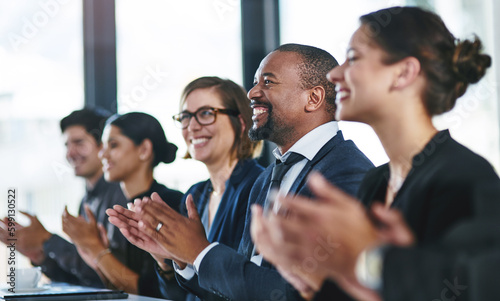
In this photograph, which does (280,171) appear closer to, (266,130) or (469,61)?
(266,130)

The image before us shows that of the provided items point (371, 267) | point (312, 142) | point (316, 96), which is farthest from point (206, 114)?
point (371, 267)

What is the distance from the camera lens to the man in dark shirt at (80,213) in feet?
11.0

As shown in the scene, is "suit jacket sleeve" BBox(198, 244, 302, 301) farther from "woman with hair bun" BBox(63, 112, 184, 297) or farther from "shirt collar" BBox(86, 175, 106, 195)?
"shirt collar" BBox(86, 175, 106, 195)

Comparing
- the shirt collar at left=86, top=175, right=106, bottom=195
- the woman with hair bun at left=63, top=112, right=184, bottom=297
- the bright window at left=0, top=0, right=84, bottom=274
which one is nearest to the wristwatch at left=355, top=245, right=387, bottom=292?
the woman with hair bun at left=63, top=112, right=184, bottom=297

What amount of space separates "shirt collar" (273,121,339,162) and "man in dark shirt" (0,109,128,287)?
1469 mm

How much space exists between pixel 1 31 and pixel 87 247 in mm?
1979

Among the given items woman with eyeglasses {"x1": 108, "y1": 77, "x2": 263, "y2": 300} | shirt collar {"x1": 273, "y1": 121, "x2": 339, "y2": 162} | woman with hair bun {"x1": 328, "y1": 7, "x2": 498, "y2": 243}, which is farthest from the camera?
woman with eyeglasses {"x1": 108, "y1": 77, "x2": 263, "y2": 300}

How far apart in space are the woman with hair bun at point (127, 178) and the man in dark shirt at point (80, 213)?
0.11 meters

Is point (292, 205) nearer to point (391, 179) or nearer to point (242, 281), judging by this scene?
point (391, 179)

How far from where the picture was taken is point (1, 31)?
13.6 ft

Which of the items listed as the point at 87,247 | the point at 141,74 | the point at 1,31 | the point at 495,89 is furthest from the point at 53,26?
the point at 495,89

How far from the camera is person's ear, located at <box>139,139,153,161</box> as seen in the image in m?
3.32

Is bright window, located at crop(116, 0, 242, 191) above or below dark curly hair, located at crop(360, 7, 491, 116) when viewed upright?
above

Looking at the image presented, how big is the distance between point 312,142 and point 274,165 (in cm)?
20
